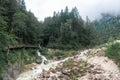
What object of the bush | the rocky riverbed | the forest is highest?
the forest

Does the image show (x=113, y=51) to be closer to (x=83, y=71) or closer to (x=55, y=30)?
(x=83, y=71)

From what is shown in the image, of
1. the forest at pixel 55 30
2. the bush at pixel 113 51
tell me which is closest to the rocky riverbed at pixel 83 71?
the bush at pixel 113 51

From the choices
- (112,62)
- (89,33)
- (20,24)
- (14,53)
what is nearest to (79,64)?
(112,62)

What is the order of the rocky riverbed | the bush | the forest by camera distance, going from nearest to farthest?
the rocky riverbed
the bush
the forest

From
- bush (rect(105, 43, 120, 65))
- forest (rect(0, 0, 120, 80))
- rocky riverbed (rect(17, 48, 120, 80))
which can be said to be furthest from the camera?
forest (rect(0, 0, 120, 80))

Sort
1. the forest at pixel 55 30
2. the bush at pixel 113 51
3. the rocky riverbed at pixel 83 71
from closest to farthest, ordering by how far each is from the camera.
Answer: the rocky riverbed at pixel 83 71
the bush at pixel 113 51
the forest at pixel 55 30

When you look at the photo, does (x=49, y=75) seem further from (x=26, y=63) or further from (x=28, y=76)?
(x=26, y=63)

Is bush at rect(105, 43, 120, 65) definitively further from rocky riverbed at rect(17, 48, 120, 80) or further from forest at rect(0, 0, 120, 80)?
forest at rect(0, 0, 120, 80)

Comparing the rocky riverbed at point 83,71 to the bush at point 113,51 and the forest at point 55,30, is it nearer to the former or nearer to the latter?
the bush at point 113,51

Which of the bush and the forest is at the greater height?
the forest

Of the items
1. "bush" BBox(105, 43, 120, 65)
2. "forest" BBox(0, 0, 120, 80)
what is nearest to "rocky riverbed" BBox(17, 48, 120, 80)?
"bush" BBox(105, 43, 120, 65)

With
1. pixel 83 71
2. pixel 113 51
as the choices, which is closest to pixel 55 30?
pixel 113 51

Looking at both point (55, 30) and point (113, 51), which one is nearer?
point (113, 51)

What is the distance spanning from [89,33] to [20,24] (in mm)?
30197
